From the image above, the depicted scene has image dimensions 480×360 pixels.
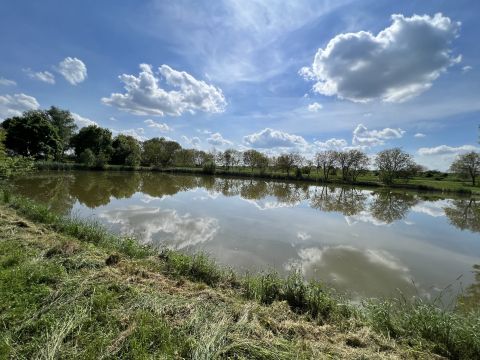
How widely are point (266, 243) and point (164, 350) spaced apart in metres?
6.74

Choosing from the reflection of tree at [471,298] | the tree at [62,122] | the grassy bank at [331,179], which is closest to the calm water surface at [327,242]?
the reflection of tree at [471,298]

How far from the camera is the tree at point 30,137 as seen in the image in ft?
126

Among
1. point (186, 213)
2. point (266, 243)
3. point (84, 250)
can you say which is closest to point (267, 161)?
point (186, 213)

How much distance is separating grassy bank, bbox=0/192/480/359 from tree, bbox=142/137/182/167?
60019 millimetres

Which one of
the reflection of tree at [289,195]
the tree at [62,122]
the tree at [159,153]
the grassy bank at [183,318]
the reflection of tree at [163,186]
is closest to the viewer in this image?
the grassy bank at [183,318]

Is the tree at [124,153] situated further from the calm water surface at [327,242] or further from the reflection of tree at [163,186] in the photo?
the calm water surface at [327,242]

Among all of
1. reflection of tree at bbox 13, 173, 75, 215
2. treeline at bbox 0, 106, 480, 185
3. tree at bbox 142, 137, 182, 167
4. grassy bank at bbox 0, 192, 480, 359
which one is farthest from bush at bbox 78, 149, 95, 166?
grassy bank at bbox 0, 192, 480, 359

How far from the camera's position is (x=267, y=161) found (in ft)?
196

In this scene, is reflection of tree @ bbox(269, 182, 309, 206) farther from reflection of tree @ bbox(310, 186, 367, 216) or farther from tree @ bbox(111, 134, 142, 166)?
tree @ bbox(111, 134, 142, 166)

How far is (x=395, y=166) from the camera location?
48.5m

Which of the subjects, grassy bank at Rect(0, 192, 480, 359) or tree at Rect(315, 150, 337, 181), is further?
tree at Rect(315, 150, 337, 181)

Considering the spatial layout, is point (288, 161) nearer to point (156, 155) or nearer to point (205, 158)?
point (205, 158)

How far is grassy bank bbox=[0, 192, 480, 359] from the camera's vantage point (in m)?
2.86

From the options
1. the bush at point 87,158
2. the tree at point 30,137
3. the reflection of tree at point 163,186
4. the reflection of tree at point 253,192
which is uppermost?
the tree at point 30,137
